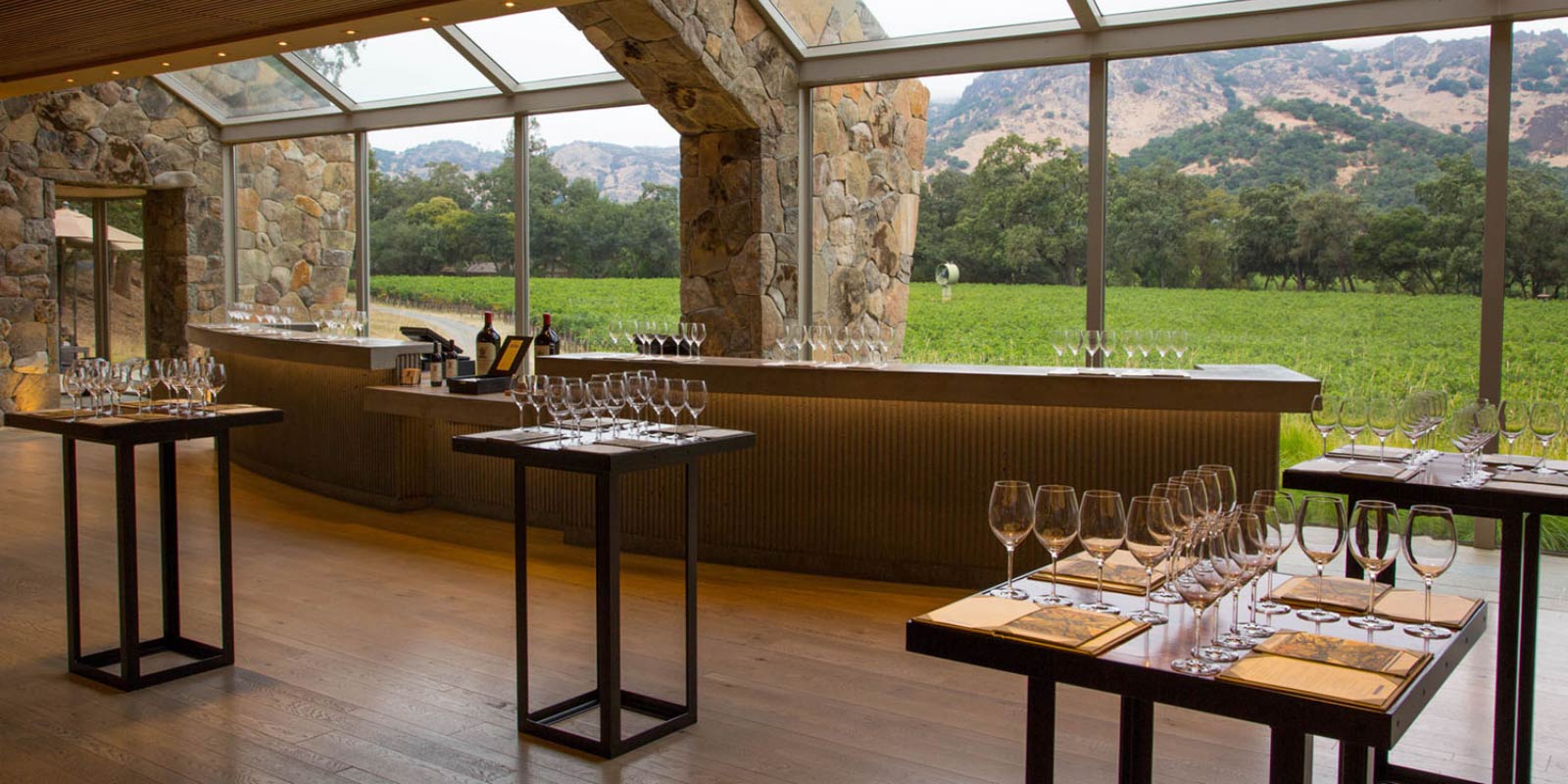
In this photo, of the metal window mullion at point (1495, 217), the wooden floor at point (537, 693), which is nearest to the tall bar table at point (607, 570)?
the wooden floor at point (537, 693)

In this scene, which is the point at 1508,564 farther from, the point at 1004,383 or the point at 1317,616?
the point at 1004,383

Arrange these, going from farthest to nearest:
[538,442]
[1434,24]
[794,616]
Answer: [1434,24] → [794,616] → [538,442]

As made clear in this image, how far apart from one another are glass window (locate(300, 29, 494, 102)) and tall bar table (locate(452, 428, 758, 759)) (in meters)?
5.85

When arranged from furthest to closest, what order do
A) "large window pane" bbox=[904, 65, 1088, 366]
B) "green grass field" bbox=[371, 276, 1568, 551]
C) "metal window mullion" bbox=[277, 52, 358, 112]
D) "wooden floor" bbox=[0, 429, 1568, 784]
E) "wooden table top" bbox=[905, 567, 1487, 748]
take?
"metal window mullion" bbox=[277, 52, 358, 112] → "large window pane" bbox=[904, 65, 1088, 366] → "green grass field" bbox=[371, 276, 1568, 551] → "wooden floor" bbox=[0, 429, 1568, 784] → "wooden table top" bbox=[905, 567, 1487, 748]

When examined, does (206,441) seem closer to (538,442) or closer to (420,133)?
(420,133)

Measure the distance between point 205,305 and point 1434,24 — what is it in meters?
→ 10.3

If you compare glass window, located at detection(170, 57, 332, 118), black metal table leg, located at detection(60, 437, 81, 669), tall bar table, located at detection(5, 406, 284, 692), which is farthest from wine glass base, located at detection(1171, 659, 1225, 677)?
glass window, located at detection(170, 57, 332, 118)

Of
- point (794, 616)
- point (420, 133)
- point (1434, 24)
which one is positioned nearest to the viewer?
point (794, 616)

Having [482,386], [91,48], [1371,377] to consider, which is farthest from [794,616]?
[91,48]

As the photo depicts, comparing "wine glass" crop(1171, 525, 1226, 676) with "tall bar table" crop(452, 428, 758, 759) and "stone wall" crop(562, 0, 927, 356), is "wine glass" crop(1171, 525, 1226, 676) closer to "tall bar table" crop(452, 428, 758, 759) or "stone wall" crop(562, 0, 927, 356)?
"tall bar table" crop(452, 428, 758, 759)

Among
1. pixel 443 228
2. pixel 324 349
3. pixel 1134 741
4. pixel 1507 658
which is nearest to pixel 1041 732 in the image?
pixel 1134 741

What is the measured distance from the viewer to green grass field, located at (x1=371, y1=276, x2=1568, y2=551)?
19.4 feet

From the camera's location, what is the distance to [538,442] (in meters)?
3.52

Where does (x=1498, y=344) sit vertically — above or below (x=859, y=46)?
below
